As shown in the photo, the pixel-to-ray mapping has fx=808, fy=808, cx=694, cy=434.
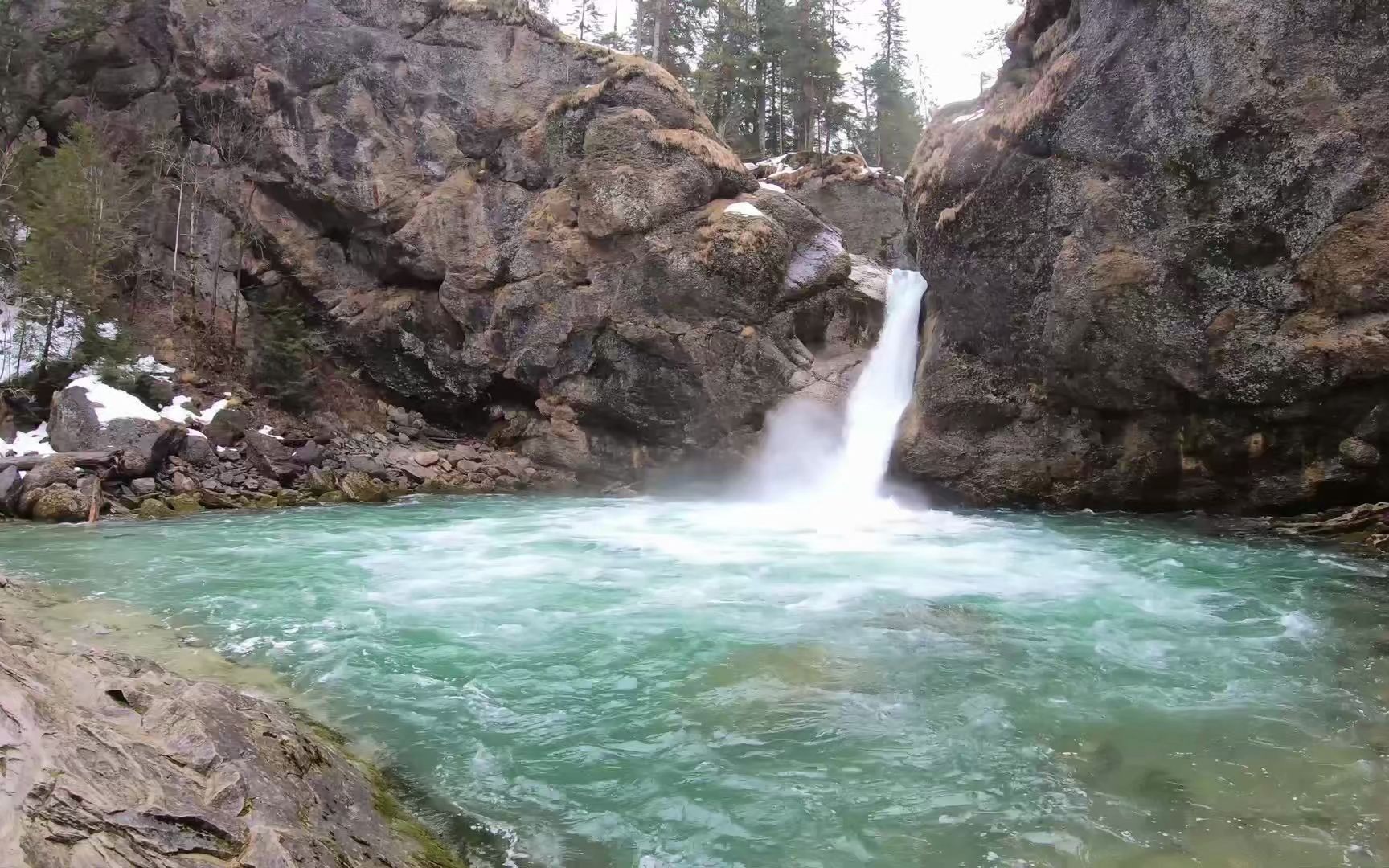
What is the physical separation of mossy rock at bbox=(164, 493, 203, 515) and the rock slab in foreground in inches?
516

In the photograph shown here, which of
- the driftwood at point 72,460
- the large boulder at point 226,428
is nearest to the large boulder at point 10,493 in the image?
the driftwood at point 72,460

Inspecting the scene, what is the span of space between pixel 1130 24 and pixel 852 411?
9.27 m

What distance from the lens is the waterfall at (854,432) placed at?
60.7ft

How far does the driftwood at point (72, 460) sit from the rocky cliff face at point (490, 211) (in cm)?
852

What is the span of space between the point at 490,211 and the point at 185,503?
35.3 ft

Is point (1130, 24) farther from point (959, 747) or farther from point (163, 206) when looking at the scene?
point (163, 206)

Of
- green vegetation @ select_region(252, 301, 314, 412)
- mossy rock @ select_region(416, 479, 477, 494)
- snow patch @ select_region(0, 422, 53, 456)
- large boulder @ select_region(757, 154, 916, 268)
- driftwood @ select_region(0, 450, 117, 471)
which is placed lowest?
mossy rock @ select_region(416, 479, 477, 494)

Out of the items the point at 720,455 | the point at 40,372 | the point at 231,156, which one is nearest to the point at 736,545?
the point at 720,455

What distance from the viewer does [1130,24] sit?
1330 cm

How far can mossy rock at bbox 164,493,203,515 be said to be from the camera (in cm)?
1603

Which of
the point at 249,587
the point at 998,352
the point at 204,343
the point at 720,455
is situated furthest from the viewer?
the point at 204,343

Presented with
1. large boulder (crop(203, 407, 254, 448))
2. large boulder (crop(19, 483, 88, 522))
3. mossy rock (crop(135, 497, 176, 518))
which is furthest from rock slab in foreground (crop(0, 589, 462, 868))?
large boulder (crop(203, 407, 254, 448))

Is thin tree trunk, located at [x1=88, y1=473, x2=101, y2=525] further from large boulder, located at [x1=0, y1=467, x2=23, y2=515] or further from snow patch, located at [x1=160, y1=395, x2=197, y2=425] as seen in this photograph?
snow patch, located at [x1=160, y1=395, x2=197, y2=425]

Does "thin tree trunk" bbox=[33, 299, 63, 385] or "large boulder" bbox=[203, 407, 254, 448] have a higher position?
"thin tree trunk" bbox=[33, 299, 63, 385]
